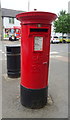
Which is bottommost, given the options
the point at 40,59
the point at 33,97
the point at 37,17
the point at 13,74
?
the point at 33,97

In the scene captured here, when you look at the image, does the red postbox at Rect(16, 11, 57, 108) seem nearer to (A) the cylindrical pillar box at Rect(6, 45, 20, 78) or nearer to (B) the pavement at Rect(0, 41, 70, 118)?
(B) the pavement at Rect(0, 41, 70, 118)

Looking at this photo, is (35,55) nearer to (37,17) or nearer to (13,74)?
(37,17)

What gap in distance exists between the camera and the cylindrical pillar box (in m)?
5.19

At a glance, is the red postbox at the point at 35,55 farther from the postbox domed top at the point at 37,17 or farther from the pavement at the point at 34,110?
the pavement at the point at 34,110

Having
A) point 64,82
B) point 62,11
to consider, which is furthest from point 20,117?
point 62,11

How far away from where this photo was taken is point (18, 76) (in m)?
5.46

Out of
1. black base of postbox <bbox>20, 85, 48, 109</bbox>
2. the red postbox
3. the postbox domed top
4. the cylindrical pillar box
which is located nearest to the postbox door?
the red postbox

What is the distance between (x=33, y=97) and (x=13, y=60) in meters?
2.31

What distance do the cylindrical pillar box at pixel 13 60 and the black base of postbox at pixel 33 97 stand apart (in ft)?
6.68

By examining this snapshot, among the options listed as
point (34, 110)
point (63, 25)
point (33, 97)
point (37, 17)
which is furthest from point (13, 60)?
point (63, 25)

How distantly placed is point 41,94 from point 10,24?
125 ft

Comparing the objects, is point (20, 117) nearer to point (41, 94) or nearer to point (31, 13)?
point (41, 94)

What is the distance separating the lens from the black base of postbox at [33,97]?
3209 mm

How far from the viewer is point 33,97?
322 centimetres
